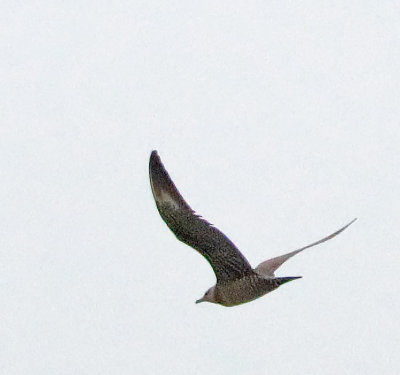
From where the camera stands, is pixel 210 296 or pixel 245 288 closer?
pixel 245 288

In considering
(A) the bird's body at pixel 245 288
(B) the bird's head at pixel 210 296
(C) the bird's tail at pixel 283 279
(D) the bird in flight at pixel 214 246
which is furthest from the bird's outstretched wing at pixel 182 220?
(B) the bird's head at pixel 210 296

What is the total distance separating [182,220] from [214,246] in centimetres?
70

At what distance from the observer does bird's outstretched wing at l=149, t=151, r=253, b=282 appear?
2320 centimetres

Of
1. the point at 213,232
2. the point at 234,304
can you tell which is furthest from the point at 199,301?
the point at 213,232

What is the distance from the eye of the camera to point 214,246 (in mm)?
23609

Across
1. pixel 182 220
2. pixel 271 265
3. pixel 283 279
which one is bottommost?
pixel 283 279

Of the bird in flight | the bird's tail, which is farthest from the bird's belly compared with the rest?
the bird's tail

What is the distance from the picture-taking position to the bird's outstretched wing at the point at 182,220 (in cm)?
2320

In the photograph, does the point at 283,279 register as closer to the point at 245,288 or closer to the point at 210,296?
the point at 245,288

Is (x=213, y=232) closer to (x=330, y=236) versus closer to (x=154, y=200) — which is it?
(x=154, y=200)

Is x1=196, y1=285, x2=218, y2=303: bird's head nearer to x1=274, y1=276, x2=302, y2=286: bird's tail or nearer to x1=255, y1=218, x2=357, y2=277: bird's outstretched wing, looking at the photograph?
x1=255, y1=218, x2=357, y2=277: bird's outstretched wing

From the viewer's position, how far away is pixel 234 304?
80.9 feet

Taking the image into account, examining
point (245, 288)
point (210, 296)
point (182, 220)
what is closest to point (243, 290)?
point (245, 288)

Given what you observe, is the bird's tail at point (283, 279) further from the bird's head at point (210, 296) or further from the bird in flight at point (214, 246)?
the bird's head at point (210, 296)
